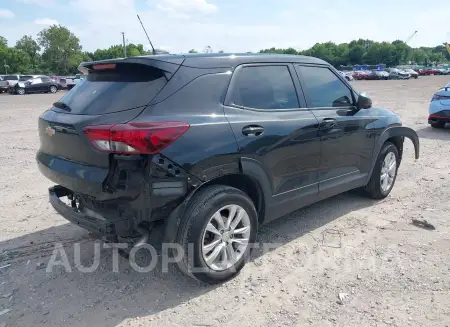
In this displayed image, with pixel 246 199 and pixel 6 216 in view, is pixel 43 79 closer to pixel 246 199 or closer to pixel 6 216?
pixel 6 216

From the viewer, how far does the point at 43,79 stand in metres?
32.0

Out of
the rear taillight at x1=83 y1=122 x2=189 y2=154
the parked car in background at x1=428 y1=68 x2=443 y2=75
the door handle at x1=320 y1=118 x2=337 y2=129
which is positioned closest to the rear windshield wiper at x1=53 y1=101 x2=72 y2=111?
the rear taillight at x1=83 y1=122 x2=189 y2=154

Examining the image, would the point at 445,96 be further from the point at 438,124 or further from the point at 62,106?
the point at 62,106

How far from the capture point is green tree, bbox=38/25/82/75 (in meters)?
85.9

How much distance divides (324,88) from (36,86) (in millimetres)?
32049

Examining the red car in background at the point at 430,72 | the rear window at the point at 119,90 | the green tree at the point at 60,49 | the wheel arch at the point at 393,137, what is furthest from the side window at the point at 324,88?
the green tree at the point at 60,49

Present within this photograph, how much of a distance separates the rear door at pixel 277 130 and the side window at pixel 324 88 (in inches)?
7.1

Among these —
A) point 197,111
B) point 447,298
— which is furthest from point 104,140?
point 447,298

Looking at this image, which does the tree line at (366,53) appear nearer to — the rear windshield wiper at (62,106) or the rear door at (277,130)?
the rear door at (277,130)

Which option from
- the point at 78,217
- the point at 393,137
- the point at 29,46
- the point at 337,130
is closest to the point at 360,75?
the point at 393,137

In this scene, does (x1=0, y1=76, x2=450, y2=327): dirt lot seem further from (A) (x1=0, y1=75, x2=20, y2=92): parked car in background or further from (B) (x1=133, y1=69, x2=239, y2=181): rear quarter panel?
(A) (x1=0, y1=75, x2=20, y2=92): parked car in background

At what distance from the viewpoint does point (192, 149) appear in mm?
2906

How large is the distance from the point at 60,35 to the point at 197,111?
93885 mm

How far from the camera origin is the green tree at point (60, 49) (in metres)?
85.9
